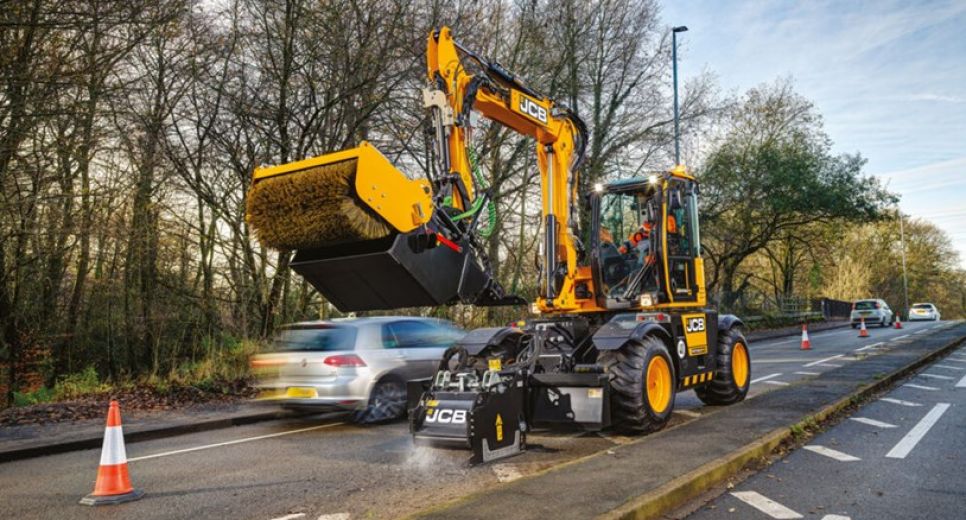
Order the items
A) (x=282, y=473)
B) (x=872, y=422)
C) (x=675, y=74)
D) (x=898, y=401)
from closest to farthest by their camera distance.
→ (x=282, y=473)
(x=872, y=422)
(x=898, y=401)
(x=675, y=74)

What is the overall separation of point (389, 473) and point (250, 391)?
7249mm

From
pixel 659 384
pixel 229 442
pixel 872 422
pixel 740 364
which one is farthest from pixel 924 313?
pixel 229 442

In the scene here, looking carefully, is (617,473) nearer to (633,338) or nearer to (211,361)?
(633,338)

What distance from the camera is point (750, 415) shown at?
336 inches

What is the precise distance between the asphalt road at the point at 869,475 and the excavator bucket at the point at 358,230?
2.89m

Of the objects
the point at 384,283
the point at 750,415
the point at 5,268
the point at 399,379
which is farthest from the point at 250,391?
the point at 750,415

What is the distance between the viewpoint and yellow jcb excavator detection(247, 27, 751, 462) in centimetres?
574

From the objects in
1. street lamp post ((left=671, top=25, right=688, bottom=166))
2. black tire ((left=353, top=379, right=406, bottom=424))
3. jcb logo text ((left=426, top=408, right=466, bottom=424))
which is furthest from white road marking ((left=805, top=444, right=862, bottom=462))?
street lamp post ((left=671, top=25, right=688, bottom=166))

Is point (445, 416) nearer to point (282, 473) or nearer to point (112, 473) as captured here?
point (282, 473)

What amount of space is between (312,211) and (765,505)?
420 cm

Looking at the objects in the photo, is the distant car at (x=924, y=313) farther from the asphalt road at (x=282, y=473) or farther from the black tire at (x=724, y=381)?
the asphalt road at (x=282, y=473)

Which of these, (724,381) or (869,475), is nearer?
(869,475)

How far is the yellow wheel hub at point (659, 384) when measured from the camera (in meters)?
7.90

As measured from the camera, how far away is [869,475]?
598 cm
